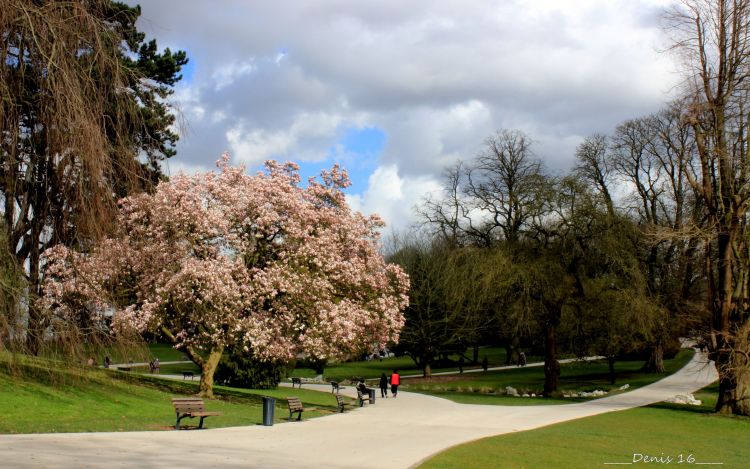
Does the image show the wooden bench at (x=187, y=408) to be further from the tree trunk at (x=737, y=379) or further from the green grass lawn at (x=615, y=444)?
the tree trunk at (x=737, y=379)

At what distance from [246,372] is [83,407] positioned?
1884 centimetres

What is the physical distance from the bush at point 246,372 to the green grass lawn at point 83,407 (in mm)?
12623

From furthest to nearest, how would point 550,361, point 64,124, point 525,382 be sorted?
1. point 525,382
2. point 550,361
3. point 64,124

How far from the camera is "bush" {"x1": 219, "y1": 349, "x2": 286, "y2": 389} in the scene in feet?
116

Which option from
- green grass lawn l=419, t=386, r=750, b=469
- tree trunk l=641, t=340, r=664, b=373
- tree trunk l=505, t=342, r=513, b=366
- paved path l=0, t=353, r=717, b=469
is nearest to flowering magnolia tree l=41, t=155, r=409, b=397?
paved path l=0, t=353, r=717, b=469

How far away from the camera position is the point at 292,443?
566 inches

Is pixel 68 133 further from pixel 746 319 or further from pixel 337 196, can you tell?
pixel 746 319

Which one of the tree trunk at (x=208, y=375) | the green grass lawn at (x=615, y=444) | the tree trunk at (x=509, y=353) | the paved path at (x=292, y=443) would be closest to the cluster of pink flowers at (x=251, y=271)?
the tree trunk at (x=208, y=375)

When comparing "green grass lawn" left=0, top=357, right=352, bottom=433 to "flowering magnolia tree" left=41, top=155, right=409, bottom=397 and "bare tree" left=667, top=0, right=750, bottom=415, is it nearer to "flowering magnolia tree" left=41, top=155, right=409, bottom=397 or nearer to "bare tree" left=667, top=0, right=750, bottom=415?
"flowering magnolia tree" left=41, top=155, right=409, bottom=397

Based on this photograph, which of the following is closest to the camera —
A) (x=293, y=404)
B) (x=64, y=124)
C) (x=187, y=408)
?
(x=64, y=124)

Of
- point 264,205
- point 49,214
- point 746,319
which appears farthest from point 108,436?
point 746,319

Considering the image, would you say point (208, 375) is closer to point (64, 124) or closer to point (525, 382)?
point (64, 124)

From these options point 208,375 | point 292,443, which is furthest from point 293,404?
point 292,443

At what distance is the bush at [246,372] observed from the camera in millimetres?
35406
